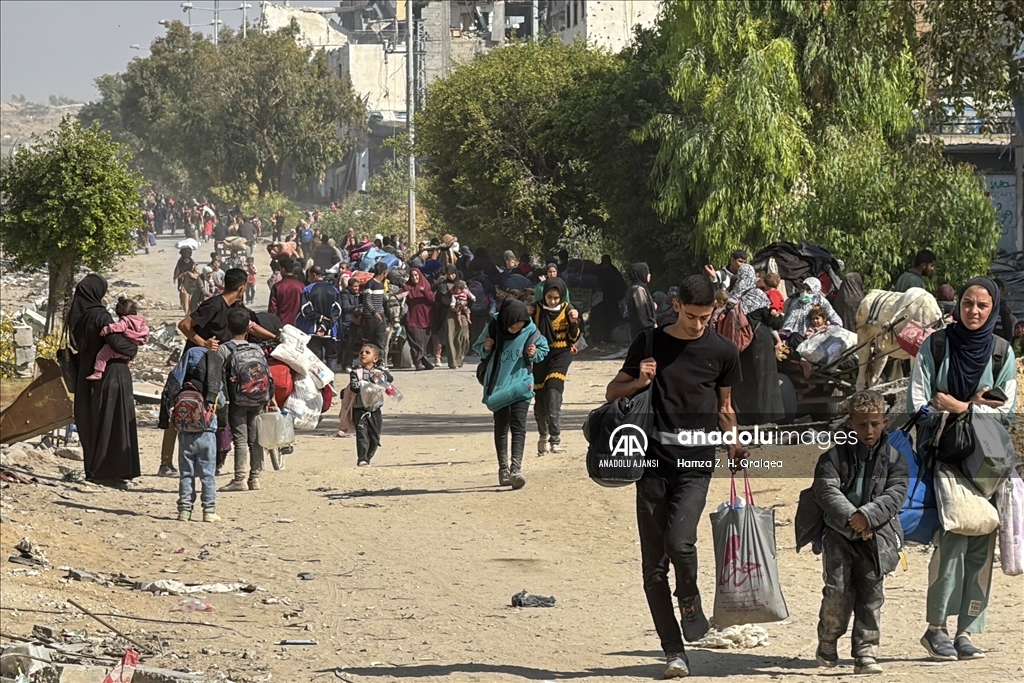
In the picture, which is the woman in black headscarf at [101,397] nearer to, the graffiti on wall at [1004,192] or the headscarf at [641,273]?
the headscarf at [641,273]

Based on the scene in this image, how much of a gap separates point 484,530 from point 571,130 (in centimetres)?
2058

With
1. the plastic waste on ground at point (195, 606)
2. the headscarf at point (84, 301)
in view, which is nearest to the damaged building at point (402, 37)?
the headscarf at point (84, 301)

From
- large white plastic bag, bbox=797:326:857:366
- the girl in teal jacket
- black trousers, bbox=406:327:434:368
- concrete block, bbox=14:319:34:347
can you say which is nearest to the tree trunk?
concrete block, bbox=14:319:34:347

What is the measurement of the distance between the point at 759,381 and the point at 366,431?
363cm

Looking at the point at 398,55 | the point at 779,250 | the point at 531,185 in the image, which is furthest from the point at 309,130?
the point at 779,250

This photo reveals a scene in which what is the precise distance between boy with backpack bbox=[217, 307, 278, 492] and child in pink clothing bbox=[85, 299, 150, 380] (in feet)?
2.35

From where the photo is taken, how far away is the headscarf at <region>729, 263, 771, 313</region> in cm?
1416

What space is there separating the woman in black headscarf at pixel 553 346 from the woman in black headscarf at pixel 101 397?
143 inches

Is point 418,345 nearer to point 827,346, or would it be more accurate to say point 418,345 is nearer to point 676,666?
point 827,346

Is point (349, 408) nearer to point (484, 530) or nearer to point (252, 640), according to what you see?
point (484, 530)

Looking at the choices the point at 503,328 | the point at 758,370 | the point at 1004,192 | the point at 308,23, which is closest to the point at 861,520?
the point at 503,328

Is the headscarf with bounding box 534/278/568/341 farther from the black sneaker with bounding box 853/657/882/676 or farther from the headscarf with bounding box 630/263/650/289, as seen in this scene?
the black sneaker with bounding box 853/657/882/676

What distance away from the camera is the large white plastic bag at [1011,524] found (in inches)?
286

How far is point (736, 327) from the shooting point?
13.8 metres
